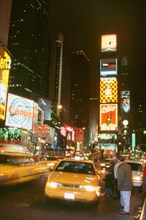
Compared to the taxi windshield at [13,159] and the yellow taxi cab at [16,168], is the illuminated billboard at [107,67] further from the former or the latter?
the taxi windshield at [13,159]

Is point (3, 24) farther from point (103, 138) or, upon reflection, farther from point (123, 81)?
point (123, 81)

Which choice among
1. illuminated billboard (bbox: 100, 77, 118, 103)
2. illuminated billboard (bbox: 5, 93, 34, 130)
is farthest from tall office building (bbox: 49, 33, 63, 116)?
illuminated billboard (bbox: 5, 93, 34, 130)

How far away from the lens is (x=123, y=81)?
190250 mm

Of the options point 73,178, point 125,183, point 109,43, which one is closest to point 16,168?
point 73,178

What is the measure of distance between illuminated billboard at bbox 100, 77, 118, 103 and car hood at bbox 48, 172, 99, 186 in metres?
89.0

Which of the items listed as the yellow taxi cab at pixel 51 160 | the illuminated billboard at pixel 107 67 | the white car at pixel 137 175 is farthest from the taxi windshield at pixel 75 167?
the illuminated billboard at pixel 107 67

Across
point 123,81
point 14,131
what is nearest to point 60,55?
point 123,81

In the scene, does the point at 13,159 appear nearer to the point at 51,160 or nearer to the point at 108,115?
the point at 51,160

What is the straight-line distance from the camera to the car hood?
10.6 meters

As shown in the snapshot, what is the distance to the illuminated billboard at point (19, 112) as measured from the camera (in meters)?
45.6

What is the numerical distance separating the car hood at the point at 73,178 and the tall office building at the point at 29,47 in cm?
12592

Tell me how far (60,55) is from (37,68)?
508 inches

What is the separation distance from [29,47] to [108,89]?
6411 cm

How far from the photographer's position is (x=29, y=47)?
499 feet
